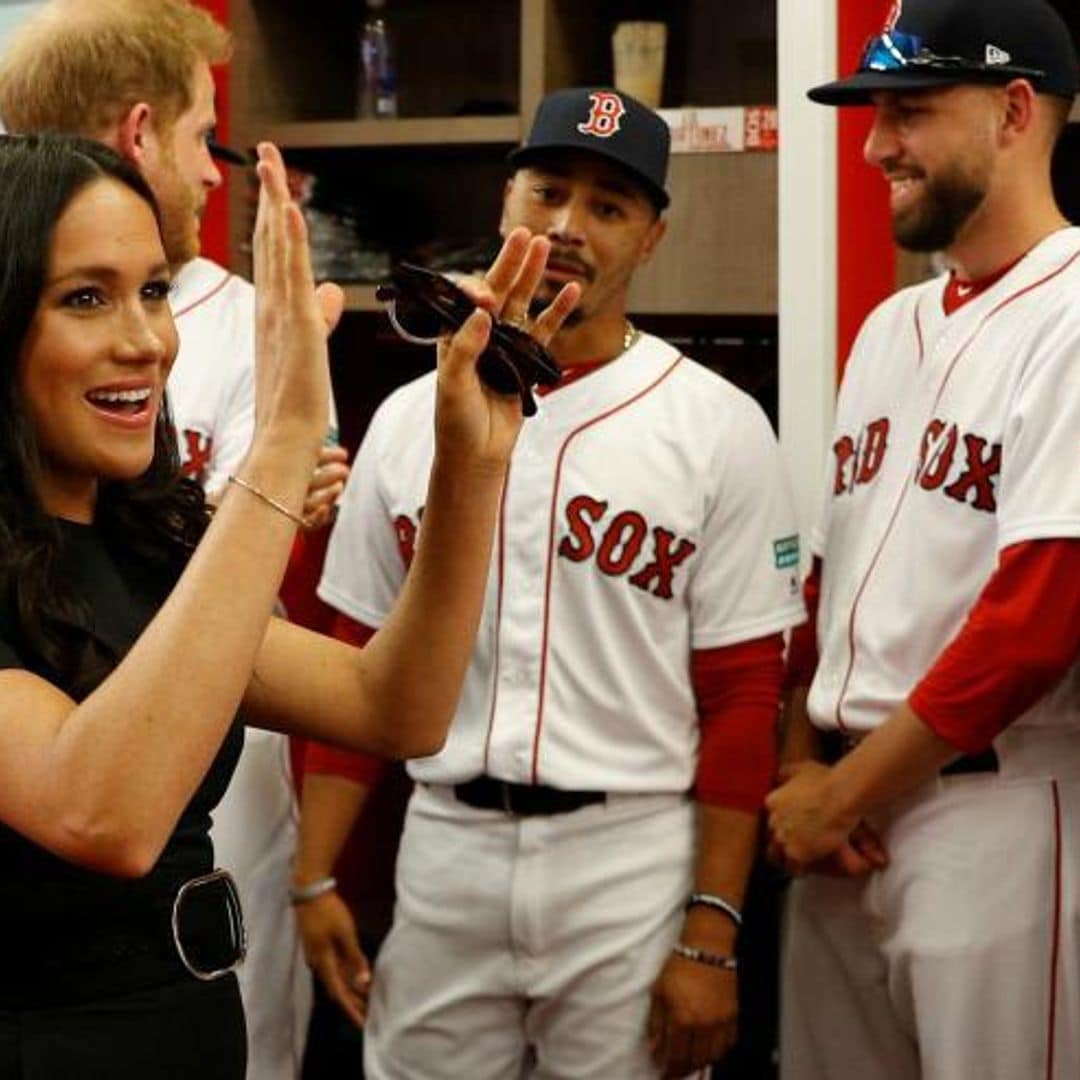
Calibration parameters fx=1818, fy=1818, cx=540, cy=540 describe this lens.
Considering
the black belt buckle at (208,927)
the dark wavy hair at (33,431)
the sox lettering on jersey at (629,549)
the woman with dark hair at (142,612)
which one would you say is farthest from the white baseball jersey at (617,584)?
the dark wavy hair at (33,431)

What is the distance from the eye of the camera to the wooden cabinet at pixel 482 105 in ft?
8.90

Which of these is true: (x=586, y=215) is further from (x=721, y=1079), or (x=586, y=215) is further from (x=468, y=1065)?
(x=721, y=1079)

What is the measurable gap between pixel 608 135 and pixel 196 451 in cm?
62

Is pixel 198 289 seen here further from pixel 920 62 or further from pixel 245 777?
pixel 920 62

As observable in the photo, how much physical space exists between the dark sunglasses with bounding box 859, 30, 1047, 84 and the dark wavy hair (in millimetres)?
958

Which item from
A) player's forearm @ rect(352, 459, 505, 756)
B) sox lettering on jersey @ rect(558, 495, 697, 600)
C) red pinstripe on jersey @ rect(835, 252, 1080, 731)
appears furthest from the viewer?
sox lettering on jersey @ rect(558, 495, 697, 600)

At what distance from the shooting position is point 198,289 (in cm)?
234

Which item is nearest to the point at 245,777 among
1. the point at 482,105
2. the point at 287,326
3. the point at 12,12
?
the point at 287,326

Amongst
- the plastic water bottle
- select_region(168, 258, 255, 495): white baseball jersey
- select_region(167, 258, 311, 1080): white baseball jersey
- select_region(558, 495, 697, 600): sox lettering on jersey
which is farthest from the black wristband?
the plastic water bottle

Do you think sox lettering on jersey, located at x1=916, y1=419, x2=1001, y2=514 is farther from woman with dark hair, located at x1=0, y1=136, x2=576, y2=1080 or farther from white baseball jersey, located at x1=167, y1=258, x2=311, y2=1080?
white baseball jersey, located at x1=167, y1=258, x2=311, y2=1080

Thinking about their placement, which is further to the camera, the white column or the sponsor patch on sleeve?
the white column

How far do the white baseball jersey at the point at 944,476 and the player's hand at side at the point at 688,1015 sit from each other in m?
0.31

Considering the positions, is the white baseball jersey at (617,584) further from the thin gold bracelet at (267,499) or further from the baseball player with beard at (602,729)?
the thin gold bracelet at (267,499)

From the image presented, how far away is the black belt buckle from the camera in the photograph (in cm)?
130
